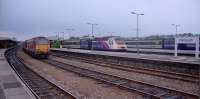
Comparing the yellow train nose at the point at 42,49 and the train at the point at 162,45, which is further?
the yellow train nose at the point at 42,49

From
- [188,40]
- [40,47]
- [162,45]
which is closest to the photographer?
[188,40]

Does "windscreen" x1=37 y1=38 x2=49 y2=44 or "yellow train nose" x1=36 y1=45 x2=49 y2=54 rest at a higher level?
"windscreen" x1=37 y1=38 x2=49 y2=44

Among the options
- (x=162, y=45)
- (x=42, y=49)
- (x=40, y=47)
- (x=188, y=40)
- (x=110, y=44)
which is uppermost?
(x=188, y=40)

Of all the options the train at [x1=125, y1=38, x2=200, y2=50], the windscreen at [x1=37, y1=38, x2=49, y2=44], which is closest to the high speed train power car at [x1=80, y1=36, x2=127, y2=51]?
the train at [x1=125, y1=38, x2=200, y2=50]

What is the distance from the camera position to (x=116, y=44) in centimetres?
4106

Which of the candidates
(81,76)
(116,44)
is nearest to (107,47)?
(116,44)

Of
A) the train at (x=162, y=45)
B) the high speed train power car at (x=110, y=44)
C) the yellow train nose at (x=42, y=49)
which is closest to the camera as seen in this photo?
the train at (x=162, y=45)

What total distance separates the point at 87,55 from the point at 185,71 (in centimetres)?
2029

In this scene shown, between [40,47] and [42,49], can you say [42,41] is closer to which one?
[40,47]

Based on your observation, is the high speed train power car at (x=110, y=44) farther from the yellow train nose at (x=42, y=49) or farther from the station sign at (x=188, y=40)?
the station sign at (x=188, y=40)

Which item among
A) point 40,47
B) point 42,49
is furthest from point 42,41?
point 42,49

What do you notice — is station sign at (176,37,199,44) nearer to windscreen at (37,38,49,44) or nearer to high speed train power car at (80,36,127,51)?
high speed train power car at (80,36,127,51)

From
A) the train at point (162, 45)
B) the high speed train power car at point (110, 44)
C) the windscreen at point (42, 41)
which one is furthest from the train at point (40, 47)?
the train at point (162, 45)

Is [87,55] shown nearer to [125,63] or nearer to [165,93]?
[125,63]
